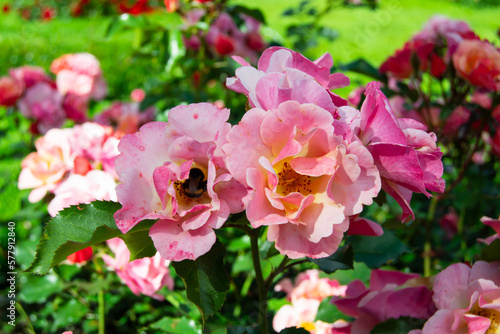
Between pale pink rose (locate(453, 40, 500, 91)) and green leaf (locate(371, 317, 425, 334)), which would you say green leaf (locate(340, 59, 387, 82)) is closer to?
pale pink rose (locate(453, 40, 500, 91))

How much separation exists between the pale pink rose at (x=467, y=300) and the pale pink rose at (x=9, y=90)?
1661 mm

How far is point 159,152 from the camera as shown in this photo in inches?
20.7

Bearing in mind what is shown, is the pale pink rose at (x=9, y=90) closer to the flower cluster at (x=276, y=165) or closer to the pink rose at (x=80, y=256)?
the pink rose at (x=80, y=256)

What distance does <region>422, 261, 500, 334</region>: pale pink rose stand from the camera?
23.0 inches

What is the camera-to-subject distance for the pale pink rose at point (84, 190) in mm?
752

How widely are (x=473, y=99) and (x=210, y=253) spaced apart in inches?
39.1

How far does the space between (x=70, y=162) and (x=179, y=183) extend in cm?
45

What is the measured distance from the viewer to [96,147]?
2.84 ft

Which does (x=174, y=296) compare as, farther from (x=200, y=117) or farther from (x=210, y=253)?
(x=200, y=117)

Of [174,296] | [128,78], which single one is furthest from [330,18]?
[174,296]

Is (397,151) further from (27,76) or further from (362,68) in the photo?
(27,76)

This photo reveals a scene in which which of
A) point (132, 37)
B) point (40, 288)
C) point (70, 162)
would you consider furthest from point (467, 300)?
point (132, 37)

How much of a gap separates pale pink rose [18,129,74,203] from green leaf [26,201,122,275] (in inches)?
14.2

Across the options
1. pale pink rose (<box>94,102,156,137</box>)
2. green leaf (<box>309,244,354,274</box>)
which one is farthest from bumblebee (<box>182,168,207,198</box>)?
pale pink rose (<box>94,102,156,137</box>)
